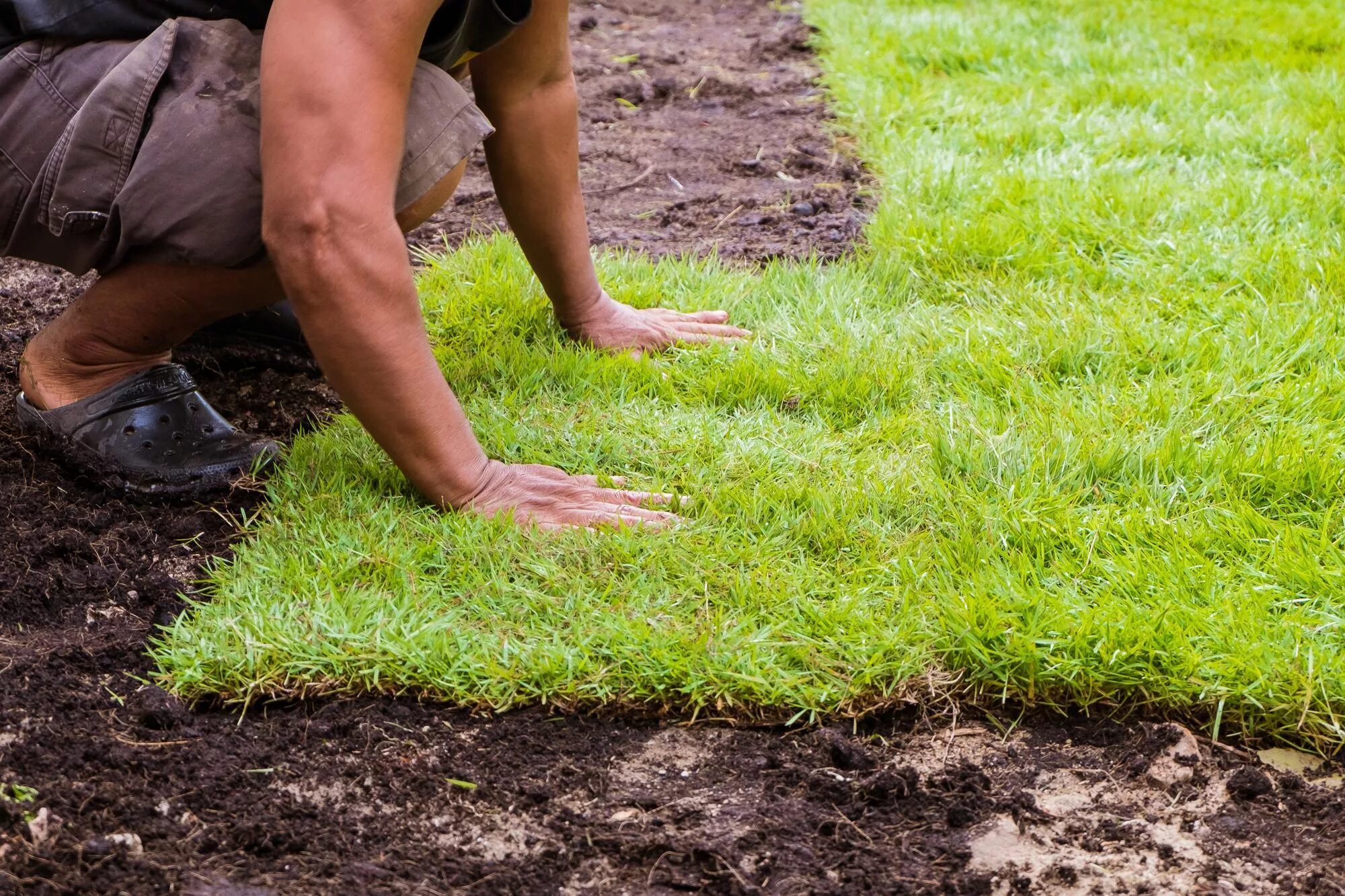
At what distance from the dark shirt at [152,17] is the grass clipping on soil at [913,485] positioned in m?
Result: 0.81

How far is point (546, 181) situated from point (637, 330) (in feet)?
1.38

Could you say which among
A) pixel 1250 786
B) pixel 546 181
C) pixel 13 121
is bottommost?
pixel 1250 786

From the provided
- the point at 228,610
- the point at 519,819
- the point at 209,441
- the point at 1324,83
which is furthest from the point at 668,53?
the point at 519,819

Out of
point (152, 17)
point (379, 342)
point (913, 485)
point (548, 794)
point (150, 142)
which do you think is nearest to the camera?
point (548, 794)

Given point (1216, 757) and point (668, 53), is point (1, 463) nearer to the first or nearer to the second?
point (1216, 757)

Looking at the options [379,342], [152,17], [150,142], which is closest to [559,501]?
[379,342]

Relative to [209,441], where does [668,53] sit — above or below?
above

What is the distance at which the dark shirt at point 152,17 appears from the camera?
7.39 feet

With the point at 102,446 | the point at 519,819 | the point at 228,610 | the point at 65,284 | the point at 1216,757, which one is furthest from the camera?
the point at 65,284

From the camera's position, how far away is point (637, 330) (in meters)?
3.01

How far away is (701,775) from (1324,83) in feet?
13.8

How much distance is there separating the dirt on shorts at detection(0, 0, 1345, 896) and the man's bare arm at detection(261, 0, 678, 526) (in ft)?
1.76

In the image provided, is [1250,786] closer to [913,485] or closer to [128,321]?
[913,485]

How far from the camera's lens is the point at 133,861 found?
62.9 inches
